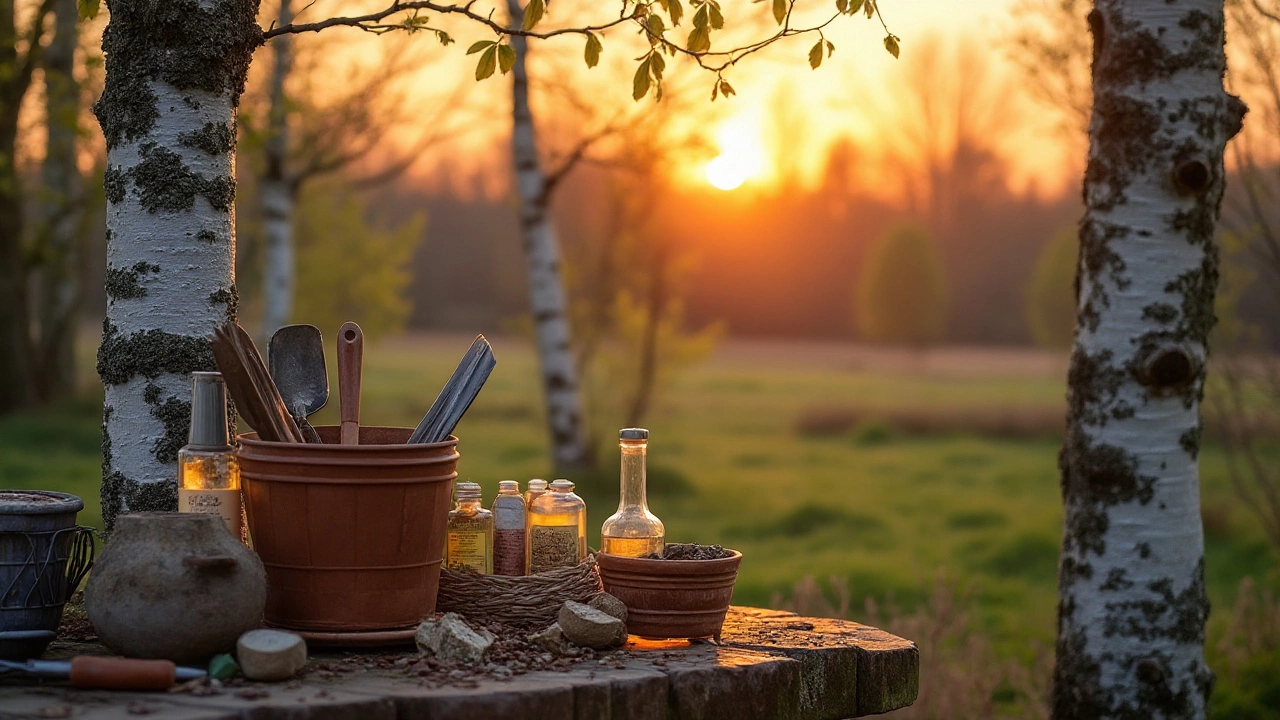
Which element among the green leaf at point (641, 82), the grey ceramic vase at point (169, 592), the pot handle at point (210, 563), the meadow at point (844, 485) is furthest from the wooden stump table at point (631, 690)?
the meadow at point (844, 485)

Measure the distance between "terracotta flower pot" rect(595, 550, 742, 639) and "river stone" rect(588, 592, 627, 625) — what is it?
5cm

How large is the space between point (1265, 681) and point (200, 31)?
5.74 metres

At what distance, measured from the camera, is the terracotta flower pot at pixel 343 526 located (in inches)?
99.0

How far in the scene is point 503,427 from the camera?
797 inches

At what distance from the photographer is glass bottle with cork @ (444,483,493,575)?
2975 millimetres

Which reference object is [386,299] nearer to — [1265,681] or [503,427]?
[503,427]

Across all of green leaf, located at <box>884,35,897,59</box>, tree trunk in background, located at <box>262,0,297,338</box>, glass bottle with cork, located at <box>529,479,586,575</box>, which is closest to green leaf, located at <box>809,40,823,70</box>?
green leaf, located at <box>884,35,897,59</box>

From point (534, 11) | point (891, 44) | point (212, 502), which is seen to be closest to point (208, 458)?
point (212, 502)

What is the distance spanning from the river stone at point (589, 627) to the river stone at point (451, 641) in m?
0.19

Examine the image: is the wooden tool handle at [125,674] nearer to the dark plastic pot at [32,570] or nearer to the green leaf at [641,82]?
the dark plastic pot at [32,570]

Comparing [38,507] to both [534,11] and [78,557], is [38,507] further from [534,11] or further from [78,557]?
[534,11]

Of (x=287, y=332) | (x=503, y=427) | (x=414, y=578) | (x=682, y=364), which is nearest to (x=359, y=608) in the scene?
(x=414, y=578)

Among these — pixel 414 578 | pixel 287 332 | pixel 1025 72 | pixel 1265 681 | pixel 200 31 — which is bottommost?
pixel 1265 681

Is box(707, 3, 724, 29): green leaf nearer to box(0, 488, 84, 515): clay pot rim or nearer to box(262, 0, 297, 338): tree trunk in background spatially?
box(0, 488, 84, 515): clay pot rim
